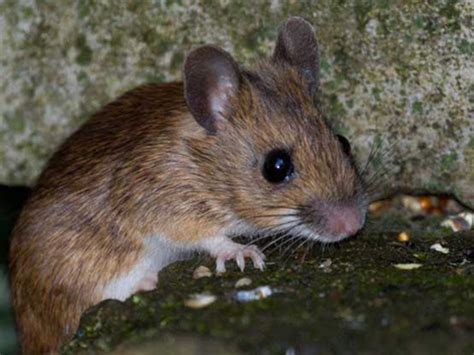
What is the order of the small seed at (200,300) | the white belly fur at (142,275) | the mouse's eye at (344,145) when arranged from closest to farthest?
the small seed at (200,300) → the mouse's eye at (344,145) → the white belly fur at (142,275)

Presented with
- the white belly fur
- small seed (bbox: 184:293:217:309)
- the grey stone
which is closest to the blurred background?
the grey stone

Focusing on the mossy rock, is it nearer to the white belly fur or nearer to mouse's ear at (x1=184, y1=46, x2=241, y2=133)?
the white belly fur

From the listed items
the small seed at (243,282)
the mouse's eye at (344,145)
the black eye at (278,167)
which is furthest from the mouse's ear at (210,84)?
the small seed at (243,282)

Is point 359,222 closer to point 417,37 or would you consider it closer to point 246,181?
point 246,181

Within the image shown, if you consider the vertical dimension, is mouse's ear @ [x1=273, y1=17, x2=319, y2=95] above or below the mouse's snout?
above

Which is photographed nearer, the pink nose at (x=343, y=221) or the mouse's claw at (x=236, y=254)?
the pink nose at (x=343, y=221)

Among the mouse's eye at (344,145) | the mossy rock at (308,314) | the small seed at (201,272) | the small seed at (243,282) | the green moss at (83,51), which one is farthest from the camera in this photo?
the green moss at (83,51)

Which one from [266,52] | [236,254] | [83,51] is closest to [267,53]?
[266,52]

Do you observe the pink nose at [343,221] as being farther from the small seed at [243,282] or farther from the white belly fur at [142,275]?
the white belly fur at [142,275]
